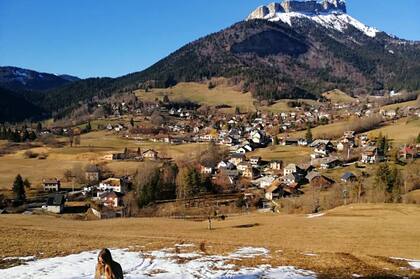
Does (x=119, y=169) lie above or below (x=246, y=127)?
below

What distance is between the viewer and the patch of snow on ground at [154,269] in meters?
18.5

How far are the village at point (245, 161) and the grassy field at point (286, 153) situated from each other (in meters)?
0.30

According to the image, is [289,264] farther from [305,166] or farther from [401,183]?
[305,166]

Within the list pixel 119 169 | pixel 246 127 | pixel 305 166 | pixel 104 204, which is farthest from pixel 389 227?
pixel 246 127

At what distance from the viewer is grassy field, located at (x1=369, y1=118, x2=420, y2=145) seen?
11912 cm

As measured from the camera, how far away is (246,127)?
176m

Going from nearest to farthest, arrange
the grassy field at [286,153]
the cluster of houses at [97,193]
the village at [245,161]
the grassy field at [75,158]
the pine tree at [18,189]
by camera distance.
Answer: the cluster of houses at [97,193] < the pine tree at [18,189] < the village at [245,161] < the grassy field at [75,158] < the grassy field at [286,153]

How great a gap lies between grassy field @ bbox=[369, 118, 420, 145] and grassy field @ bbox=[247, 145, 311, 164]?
2336cm

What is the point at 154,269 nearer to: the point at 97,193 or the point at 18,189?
the point at 18,189

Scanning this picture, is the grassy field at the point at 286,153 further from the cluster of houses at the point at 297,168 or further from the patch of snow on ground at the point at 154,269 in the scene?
the patch of snow on ground at the point at 154,269

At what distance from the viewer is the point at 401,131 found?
130 metres

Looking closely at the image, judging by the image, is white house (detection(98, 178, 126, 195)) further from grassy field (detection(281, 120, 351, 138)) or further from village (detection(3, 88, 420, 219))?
grassy field (detection(281, 120, 351, 138))

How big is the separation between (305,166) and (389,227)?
63.9 metres

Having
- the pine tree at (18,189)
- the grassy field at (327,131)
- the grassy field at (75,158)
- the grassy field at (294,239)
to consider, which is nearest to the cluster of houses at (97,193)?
the pine tree at (18,189)
